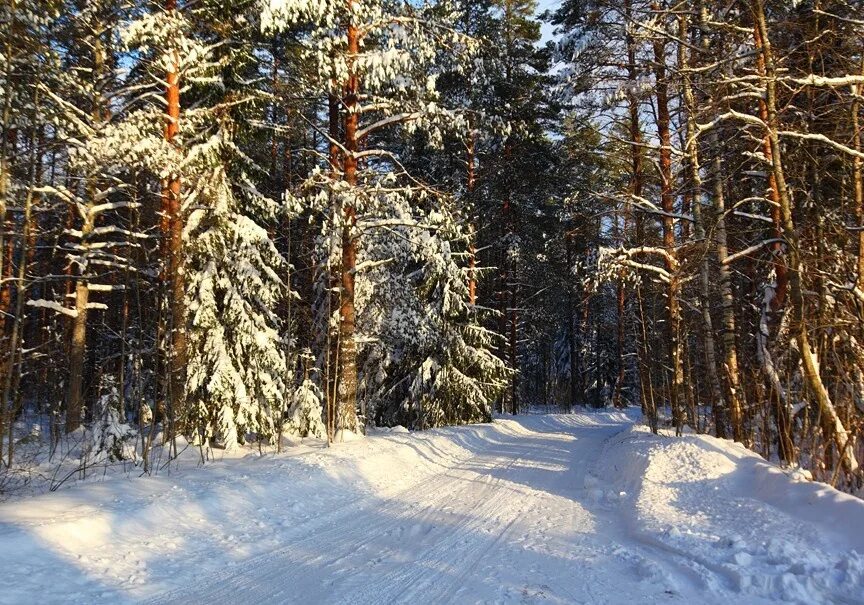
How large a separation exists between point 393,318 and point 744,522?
11.8 metres

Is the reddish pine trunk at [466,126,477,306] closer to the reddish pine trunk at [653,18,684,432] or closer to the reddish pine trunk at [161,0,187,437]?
the reddish pine trunk at [653,18,684,432]

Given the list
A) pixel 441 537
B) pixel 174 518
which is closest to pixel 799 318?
pixel 441 537

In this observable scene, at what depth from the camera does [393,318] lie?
16.2 meters

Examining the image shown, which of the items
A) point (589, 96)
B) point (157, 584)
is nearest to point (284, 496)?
point (157, 584)

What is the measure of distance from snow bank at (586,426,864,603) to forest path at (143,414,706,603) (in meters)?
0.30

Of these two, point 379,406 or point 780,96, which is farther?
point 379,406

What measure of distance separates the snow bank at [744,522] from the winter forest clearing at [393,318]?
0.12 feet

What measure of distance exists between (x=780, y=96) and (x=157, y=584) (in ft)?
32.0

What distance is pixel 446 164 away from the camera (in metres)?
21.3

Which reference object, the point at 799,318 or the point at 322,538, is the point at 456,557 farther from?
the point at 799,318

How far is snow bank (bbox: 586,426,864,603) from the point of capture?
399 centimetres

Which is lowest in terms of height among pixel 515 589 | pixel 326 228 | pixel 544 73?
pixel 515 589

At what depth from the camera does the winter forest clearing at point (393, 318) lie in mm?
4832

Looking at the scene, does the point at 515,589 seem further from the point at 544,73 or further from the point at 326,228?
the point at 544,73
